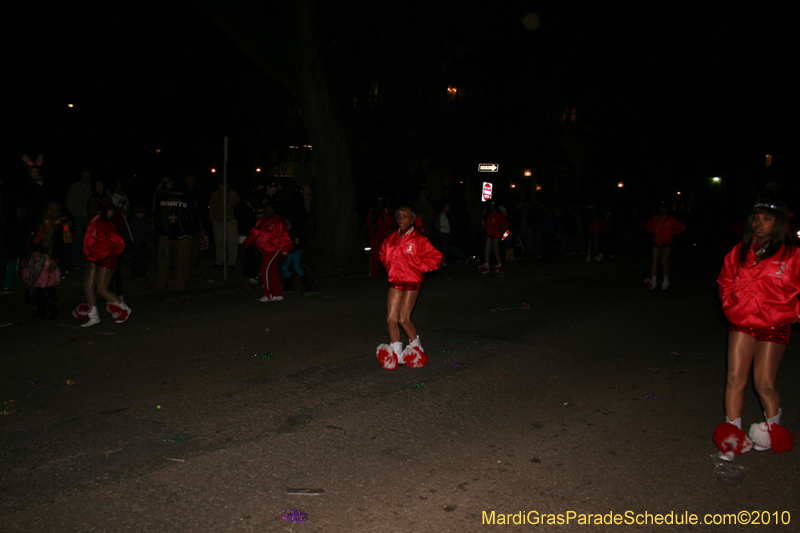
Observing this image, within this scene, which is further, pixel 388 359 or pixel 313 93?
pixel 313 93

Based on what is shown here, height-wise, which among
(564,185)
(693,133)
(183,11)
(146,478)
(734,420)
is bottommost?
(146,478)

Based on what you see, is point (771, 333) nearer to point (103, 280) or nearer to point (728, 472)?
point (728, 472)

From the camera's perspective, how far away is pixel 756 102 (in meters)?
35.2

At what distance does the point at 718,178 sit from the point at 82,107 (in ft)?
161

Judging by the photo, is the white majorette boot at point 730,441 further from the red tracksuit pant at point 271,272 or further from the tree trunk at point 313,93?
the tree trunk at point 313,93

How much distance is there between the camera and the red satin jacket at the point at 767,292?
13.9ft

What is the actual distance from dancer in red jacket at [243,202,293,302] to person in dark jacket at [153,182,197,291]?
4.42 ft

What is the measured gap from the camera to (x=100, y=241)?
8.14 m

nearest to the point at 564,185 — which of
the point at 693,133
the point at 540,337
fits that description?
the point at 693,133

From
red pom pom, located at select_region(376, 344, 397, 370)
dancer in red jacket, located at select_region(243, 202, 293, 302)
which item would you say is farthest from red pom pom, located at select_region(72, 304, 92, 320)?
red pom pom, located at select_region(376, 344, 397, 370)

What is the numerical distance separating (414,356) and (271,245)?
4569 mm

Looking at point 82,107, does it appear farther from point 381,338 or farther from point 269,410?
point 269,410

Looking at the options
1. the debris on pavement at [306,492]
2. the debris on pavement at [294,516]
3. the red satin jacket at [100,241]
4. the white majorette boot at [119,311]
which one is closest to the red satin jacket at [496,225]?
the white majorette boot at [119,311]

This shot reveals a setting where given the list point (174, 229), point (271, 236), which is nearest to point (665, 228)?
point (271, 236)
